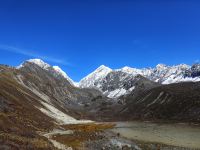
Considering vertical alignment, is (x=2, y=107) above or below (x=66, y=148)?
above

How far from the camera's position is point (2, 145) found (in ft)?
148

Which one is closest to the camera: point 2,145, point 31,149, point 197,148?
point 2,145

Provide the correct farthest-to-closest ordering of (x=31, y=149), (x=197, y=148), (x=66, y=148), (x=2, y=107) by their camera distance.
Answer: (x=2, y=107) < (x=197, y=148) < (x=66, y=148) < (x=31, y=149)

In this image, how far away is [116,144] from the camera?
228 feet

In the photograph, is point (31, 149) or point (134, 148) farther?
point (134, 148)

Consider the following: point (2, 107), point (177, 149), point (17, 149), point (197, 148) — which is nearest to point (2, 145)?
point (17, 149)

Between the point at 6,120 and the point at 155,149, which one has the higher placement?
the point at 6,120

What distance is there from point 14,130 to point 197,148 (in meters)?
35.0

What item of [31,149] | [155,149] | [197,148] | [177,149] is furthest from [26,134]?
[197,148]

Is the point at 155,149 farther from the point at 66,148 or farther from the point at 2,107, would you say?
the point at 2,107

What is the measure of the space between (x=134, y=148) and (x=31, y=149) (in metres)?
23.7

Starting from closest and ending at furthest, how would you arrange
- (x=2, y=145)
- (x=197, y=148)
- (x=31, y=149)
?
(x=2, y=145) < (x=31, y=149) < (x=197, y=148)

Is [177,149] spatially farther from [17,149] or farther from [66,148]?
[17,149]

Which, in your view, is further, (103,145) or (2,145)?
(103,145)
